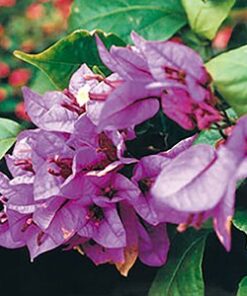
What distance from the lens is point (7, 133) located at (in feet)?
1.71

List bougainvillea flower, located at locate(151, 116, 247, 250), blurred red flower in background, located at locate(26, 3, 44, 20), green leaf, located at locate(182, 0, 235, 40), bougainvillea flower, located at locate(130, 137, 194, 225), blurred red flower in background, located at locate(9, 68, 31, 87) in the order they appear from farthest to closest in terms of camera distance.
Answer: blurred red flower in background, located at locate(26, 3, 44, 20)
blurred red flower in background, located at locate(9, 68, 31, 87)
green leaf, located at locate(182, 0, 235, 40)
bougainvillea flower, located at locate(130, 137, 194, 225)
bougainvillea flower, located at locate(151, 116, 247, 250)

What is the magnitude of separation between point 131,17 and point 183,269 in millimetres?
199

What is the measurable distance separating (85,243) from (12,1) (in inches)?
42.4

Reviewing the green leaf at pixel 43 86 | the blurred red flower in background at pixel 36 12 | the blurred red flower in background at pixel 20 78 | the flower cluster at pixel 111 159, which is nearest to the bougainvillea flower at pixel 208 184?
the flower cluster at pixel 111 159

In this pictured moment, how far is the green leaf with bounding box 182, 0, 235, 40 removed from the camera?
530 mm

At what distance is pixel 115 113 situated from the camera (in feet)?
1.19

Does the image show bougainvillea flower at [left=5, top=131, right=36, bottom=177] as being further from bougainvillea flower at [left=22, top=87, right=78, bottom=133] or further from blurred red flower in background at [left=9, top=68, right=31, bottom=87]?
blurred red flower in background at [left=9, top=68, right=31, bottom=87]

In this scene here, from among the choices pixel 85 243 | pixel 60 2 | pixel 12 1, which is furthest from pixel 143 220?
pixel 12 1

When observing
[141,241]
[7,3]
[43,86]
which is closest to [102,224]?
[141,241]

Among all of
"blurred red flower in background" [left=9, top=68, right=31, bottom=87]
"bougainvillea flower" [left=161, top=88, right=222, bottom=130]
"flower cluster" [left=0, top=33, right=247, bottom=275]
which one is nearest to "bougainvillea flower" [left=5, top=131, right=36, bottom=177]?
"flower cluster" [left=0, top=33, right=247, bottom=275]

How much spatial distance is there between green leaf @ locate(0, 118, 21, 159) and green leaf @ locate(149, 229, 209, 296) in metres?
0.12

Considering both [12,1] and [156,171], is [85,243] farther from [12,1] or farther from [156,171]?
[12,1]

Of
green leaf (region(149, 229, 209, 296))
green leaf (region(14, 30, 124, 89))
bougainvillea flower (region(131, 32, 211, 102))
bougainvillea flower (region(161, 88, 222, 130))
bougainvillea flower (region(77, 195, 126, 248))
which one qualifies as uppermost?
bougainvillea flower (region(131, 32, 211, 102))

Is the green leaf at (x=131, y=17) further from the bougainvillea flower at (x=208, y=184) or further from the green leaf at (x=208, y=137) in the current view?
the bougainvillea flower at (x=208, y=184)
